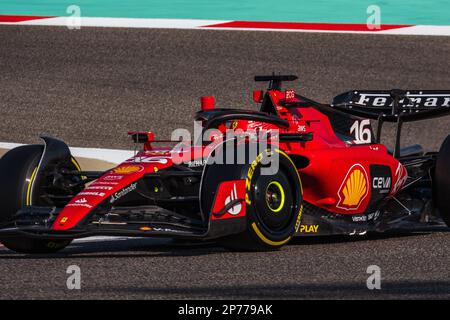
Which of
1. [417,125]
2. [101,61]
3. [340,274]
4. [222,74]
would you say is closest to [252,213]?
[340,274]

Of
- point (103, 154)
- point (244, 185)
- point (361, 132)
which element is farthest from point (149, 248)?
point (103, 154)

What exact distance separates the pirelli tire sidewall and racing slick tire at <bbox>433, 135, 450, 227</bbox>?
1.31 meters

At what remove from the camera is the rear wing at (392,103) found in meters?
9.56

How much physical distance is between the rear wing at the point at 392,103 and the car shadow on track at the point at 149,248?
1.07m

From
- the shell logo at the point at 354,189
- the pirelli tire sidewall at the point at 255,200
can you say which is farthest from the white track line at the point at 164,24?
the pirelli tire sidewall at the point at 255,200

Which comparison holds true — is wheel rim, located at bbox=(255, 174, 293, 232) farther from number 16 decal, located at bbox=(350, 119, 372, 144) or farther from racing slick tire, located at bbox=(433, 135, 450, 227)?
racing slick tire, located at bbox=(433, 135, 450, 227)

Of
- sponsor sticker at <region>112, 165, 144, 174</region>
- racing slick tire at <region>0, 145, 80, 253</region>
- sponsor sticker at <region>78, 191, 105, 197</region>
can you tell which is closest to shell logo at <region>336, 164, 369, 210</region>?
sponsor sticker at <region>112, 165, 144, 174</region>

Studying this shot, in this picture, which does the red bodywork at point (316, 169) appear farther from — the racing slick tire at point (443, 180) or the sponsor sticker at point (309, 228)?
the racing slick tire at point (443, 180)

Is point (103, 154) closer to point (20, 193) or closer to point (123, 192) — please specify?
point (20, 193)

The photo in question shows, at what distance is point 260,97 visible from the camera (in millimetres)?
8773

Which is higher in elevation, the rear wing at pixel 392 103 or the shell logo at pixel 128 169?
the rear wing at pixel 392 103

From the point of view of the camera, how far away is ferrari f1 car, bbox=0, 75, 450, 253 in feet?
24.4

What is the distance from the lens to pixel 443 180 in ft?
28.3
